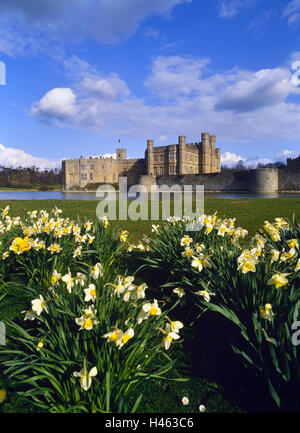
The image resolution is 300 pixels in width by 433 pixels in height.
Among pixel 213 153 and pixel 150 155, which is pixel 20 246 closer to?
pixel 150 155

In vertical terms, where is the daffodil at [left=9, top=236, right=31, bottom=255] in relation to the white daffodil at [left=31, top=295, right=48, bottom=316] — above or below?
above

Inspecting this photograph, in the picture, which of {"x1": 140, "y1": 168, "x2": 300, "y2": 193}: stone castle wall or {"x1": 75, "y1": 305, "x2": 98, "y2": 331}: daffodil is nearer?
{"x1": 75, "y1": 305, "x2": 98, "y2": 331}: daffodil

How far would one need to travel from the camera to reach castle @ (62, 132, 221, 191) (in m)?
56.1

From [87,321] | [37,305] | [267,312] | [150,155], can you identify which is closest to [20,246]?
[37,305]

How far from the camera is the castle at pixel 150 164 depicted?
184 ft

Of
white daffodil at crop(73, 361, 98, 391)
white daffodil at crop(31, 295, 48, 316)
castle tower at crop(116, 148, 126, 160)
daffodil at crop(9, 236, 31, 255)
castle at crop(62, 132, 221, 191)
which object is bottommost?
white daffodil at crop(73, 361, 98, 391)

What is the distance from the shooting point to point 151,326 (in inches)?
73.3

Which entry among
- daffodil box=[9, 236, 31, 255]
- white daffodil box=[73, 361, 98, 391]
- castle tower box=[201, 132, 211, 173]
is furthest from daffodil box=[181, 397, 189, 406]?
castle tower box=[201, 132, 211, 173]

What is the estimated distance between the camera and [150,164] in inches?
2301

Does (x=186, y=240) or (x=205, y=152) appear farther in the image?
(x=205, y=152)

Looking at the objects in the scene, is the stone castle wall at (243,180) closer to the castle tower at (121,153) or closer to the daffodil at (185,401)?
the castle tower at (121,153)

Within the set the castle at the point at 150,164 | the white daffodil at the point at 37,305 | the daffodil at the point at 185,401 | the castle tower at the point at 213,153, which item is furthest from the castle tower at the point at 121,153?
the daffodil at the point at 185,401

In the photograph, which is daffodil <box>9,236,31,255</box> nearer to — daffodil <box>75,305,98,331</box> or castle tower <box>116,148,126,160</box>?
daffodil <box>75,305,98,331</box>
